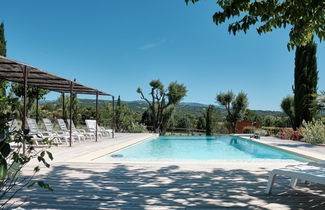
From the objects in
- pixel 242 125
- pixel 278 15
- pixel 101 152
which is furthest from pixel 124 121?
pixel 278 15

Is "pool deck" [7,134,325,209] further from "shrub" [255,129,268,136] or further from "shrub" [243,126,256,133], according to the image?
"shrub" [243,126,256,133]

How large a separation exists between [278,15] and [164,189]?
9.14ft

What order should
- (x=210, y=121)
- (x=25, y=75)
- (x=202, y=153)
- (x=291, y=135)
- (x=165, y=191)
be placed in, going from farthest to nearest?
(x=210, y=121) < (x=291, y=135) < (x=202, y=153) < (x=25, y=75) < (x=165, y=191)

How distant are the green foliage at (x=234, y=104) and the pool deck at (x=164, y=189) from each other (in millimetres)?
14783

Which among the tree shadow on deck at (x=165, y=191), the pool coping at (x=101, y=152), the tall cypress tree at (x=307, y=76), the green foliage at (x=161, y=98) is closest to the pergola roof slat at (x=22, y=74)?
the pool coping at (x=101, y=152)

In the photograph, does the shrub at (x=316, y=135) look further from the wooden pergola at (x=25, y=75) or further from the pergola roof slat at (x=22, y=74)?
the pergola roof slat at (x=22, y=74)

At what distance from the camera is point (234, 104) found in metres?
19.4

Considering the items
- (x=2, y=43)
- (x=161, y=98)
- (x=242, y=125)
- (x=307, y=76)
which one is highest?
(x=2, y=43)

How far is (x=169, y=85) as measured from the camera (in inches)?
810

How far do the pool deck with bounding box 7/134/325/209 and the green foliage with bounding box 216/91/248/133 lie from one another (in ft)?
48.5

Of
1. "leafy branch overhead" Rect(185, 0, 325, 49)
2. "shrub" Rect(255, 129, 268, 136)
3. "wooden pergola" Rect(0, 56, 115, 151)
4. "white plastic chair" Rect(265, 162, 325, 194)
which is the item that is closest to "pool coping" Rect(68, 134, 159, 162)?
"wooden pergola" Rect(0, 56, 115, 151)

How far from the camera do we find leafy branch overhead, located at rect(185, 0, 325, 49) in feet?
9.62

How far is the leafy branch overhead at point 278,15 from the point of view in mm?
2934

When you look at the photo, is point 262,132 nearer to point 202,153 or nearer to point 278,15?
point 202,153
